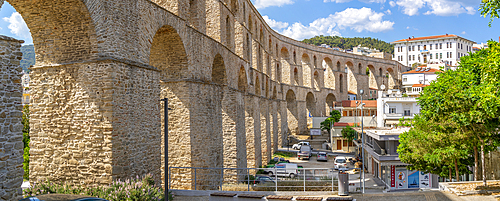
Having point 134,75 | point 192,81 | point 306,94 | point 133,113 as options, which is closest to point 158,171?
point 133,113

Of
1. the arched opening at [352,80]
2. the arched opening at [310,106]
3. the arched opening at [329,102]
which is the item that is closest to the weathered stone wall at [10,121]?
the arched opening at [310,106]

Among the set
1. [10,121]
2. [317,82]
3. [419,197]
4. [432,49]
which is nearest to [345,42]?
[432,49]

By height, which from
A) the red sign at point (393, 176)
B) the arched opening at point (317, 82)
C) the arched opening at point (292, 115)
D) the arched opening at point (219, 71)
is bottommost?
A: the red sign at point (393, 176)

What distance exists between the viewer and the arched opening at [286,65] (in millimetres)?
55784

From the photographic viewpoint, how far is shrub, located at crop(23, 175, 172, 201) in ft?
32.1

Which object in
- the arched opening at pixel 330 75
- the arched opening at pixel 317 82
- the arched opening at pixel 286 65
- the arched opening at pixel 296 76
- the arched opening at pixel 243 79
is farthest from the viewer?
the arched opening at pixel 330 75

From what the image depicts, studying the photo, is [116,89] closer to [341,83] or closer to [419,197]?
[419,197]

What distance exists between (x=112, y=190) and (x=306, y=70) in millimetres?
55028

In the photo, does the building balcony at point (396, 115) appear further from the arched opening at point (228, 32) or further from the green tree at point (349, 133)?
the arched opening at point (228, 32)

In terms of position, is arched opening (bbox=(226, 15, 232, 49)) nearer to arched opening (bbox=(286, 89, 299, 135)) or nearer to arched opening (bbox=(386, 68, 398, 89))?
arched opening (bbox=(286, 89, 299, 135))

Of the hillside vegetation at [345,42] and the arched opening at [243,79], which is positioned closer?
the arched opening at [243,79]

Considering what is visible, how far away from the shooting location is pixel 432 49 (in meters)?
92.0

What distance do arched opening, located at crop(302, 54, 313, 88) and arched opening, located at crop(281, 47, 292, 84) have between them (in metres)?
6.84

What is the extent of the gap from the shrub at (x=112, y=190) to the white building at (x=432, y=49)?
89579 mm
